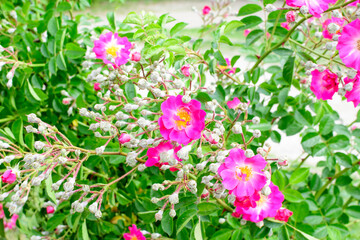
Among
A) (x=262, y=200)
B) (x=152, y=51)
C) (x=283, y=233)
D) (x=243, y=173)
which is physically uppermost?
(x=152, y=51)

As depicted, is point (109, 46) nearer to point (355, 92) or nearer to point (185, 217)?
point (185, 217)

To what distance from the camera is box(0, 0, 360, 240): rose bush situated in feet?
2.03

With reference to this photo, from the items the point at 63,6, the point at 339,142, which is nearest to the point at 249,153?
the point at 339,142

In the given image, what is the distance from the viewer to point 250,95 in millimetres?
799

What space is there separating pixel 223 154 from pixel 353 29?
11.8 inches

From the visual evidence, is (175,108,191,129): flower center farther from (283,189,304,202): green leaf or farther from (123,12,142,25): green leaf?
(283,189,304,202): green leaf

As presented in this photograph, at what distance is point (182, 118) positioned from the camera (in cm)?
57

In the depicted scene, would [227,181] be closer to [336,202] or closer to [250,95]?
[250,95]

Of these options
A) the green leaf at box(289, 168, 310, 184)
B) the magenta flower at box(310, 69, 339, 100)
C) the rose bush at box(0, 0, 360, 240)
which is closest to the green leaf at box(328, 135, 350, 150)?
the rose bush at box(0, 0, 360, 240)

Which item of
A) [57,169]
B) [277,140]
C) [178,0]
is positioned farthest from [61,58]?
[178,0]

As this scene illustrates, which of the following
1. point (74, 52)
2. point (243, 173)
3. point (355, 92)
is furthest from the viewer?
point (74, 52)

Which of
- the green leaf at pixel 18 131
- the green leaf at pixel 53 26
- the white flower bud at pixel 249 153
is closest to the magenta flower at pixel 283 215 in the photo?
the white flower bud at pixel 249 153

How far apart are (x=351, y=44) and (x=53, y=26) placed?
0.73 m

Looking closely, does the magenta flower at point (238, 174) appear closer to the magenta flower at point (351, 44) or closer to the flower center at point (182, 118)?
the flower center at point (182, 118)
